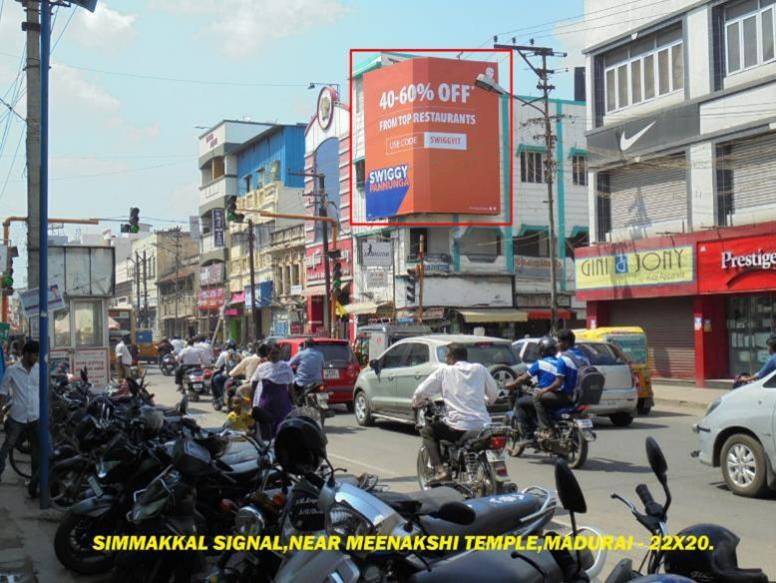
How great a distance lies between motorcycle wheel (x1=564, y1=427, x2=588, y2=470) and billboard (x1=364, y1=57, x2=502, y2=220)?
27.6 metres

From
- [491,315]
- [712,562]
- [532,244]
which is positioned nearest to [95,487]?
[712,562]

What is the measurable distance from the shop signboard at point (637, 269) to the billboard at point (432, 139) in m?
10.1

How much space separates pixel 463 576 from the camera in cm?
380

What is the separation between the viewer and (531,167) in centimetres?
4231

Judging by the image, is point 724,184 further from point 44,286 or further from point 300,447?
point 300,447

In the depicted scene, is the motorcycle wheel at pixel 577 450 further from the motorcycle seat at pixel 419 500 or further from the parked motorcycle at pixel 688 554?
the parked motorcycle at pixel 688 554

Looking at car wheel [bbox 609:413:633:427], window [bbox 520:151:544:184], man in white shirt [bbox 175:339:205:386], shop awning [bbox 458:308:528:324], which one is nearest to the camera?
car wheel [bbox 609:413:633:427]

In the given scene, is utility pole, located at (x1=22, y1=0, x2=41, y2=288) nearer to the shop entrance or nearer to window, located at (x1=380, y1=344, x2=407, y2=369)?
window, located at (x1=380, y1=344, x2=407, y2=369)

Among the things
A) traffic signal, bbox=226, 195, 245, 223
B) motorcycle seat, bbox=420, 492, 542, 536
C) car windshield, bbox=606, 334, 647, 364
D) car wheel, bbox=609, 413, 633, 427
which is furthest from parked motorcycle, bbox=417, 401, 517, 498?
traffic signal, bbox=226, 195, 245, 223

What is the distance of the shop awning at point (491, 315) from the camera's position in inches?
1523

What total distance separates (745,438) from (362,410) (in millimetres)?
9350

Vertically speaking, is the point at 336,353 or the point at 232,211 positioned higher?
the point at 232,211

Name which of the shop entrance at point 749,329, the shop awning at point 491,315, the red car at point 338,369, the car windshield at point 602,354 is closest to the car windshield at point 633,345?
the car windshield at point 602,354

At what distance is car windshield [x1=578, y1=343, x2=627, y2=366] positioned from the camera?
1648cm
